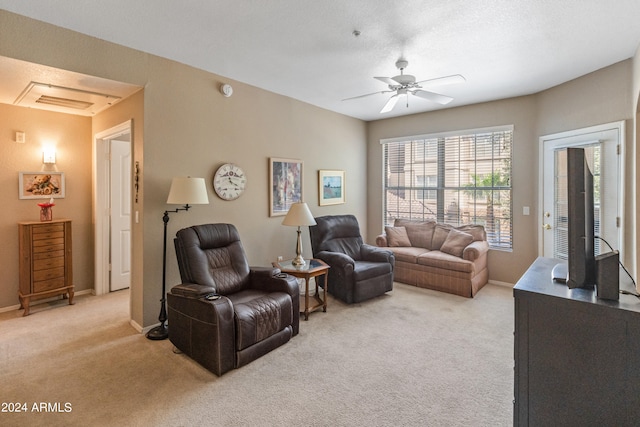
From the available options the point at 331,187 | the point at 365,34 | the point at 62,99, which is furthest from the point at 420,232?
the point at 62,99

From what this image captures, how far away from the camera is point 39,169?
407 centimetres

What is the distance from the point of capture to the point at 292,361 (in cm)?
273

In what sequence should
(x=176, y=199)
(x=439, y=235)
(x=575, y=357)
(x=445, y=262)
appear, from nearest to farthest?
(x=575, y=357)
(x=176, y=199)
(x=445, y=262)
(x=439, y=235)

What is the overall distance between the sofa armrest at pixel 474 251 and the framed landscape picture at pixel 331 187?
7.23 ft

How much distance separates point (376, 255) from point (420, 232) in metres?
1.25

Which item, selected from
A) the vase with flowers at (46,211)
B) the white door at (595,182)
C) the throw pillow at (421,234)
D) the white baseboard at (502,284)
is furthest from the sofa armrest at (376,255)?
the vase with flowers at (46,211)

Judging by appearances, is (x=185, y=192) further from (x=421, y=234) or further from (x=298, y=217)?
(x=421, y=234)

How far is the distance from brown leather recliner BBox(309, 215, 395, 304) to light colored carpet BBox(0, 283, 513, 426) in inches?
17.8

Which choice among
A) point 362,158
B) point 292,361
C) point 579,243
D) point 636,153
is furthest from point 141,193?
point 636,153

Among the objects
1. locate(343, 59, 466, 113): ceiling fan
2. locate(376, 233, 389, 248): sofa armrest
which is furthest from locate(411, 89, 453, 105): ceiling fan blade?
locate(376, 233, 389, 248): sofa armrest

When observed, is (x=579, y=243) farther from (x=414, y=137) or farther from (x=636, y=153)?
(x=414, y=137)

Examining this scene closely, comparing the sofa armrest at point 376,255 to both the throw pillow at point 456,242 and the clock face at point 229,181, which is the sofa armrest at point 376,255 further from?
the clock face at point 229,181

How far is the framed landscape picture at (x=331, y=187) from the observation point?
523 cm

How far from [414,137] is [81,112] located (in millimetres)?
5014
